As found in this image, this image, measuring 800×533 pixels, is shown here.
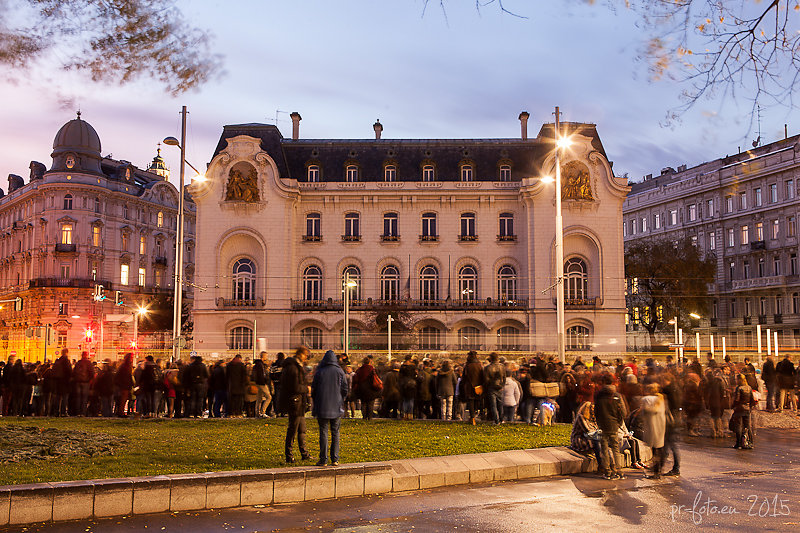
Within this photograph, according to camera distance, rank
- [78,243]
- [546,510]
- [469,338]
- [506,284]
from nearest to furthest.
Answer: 1. [546,510]
2. [469,338]
3. [506,284]
4. [78,243]

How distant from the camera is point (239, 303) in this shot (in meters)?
54.4

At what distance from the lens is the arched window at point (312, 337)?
53681mm

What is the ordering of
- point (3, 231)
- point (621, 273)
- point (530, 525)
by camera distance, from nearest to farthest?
point (530, 525)
point (621, 273)
point (3, 231)

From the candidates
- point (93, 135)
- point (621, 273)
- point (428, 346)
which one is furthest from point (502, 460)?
point (93, 135)

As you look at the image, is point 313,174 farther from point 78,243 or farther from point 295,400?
point 295,400

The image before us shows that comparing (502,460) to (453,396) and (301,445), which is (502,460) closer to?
(301,445)

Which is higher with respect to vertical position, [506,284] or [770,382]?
[506,284]

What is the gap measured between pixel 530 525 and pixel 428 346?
3881 centimetres

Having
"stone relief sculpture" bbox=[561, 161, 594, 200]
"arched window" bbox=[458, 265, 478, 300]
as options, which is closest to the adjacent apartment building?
"stone relief sculpture" bbox=[561, 161, 594, 200]

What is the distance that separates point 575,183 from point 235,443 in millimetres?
43998

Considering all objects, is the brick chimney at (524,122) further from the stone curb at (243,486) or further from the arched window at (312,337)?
the stone curb at (243,486)

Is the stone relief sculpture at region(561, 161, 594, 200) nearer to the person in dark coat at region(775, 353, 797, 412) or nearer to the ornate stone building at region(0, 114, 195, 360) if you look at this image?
the person in dark coat at region(775, 353, 797, 412)

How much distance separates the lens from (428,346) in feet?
157

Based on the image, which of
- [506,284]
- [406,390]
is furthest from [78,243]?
[406,390]
